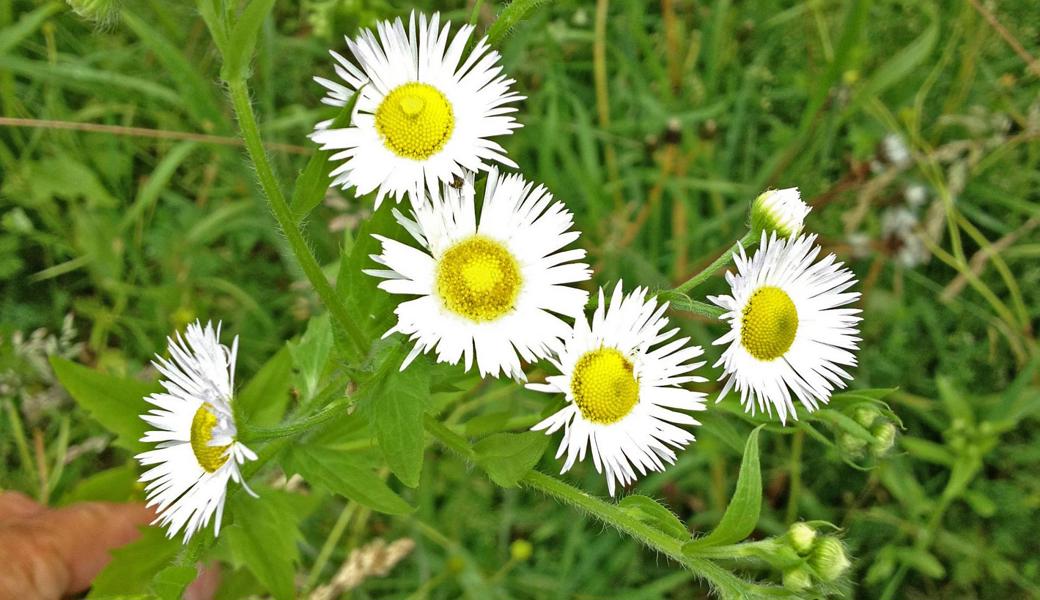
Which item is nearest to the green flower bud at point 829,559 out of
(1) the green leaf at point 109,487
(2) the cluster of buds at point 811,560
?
(2) the cluster of buds at point 811,560

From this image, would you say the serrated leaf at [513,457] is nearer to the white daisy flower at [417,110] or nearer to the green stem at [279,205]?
the green stem at [279,205]

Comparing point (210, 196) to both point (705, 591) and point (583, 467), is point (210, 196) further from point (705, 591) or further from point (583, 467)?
point (705, 591)

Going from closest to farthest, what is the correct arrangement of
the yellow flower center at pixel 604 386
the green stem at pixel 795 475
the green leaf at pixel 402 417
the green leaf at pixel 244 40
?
the green leaf at pixel 244 40 → the green leaf at pixel 402 417 → the yellow flower center at pixel 604 386 → the green stem at pixel 795 475

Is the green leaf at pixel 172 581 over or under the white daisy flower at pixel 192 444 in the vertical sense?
under

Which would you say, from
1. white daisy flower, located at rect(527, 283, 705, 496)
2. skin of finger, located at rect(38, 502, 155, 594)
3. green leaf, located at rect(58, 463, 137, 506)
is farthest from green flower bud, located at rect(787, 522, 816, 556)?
green leaf, located at rect(58, 463, 137, 506)

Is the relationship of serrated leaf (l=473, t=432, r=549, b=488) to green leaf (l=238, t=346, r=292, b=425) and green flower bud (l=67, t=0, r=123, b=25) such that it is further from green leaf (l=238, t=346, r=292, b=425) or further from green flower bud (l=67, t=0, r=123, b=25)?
green flower bud (l=67, t=0, r=123, b=25)
